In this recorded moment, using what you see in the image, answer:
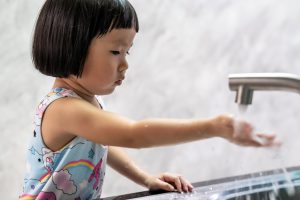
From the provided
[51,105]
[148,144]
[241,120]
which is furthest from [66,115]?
[241,120]

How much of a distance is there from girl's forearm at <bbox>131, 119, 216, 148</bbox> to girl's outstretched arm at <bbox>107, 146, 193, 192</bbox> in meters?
0.14

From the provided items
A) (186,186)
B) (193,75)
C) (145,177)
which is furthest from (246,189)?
(193,75)

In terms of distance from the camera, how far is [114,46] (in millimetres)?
711

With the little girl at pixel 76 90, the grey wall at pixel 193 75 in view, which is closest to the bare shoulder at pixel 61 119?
the little girl at pixel 76 90

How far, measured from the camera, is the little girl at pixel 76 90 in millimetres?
694

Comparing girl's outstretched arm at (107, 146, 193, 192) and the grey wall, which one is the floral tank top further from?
the grey wall

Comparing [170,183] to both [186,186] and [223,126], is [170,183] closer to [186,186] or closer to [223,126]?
[186,186]

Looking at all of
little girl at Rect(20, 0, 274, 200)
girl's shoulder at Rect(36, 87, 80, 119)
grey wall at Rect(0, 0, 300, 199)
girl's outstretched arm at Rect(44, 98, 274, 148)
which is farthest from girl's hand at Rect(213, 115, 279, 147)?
grey wall at Rect(0, 0, 300, 199)

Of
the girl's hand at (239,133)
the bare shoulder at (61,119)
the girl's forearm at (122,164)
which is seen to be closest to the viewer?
the girl's hand at (239,133)

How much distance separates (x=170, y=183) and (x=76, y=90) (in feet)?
0.80

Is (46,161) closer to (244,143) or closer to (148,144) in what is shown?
(148,144)

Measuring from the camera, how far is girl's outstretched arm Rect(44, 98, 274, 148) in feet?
1.72

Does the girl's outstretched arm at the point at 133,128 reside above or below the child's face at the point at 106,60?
below

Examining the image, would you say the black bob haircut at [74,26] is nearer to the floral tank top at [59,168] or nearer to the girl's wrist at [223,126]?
the floral tank top at [59,168]
